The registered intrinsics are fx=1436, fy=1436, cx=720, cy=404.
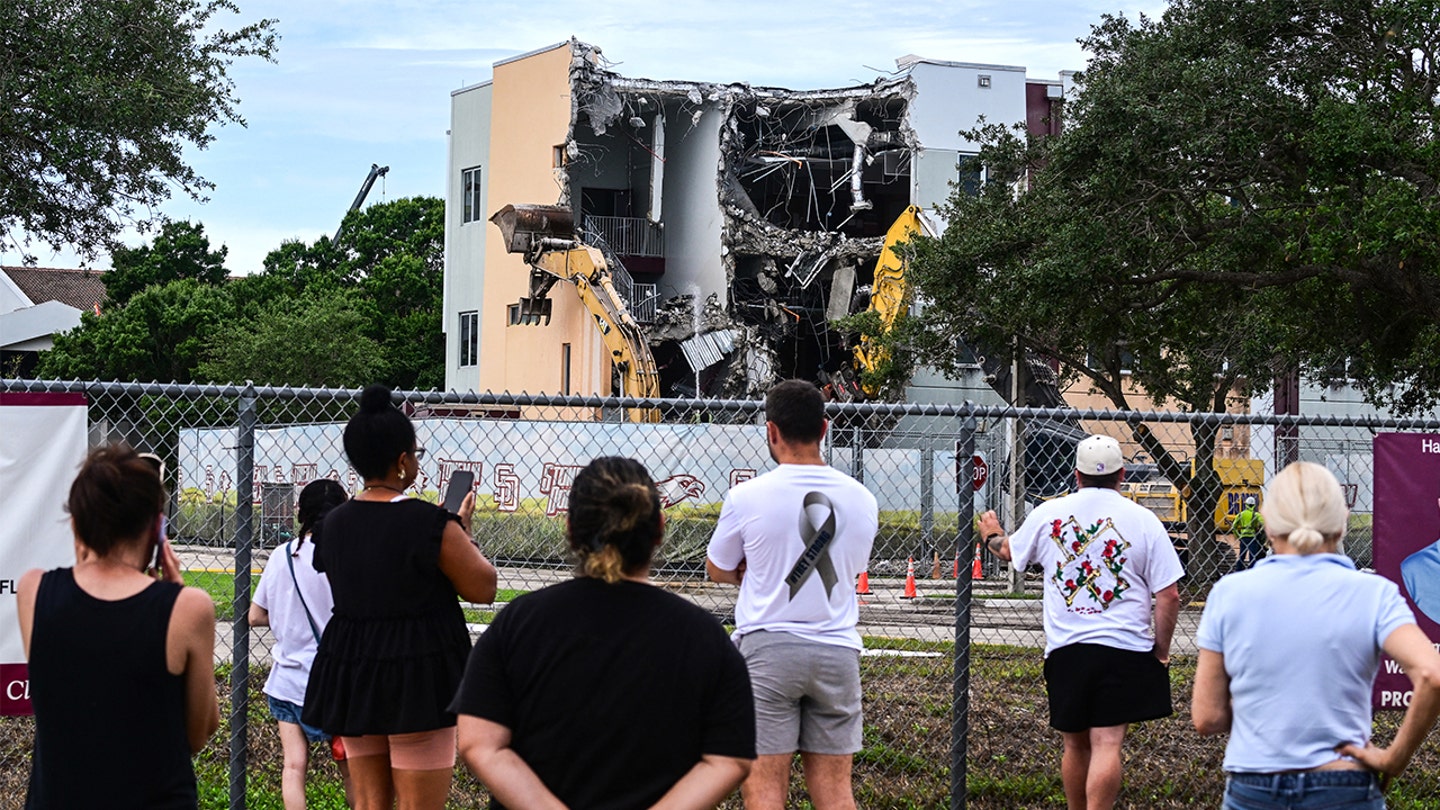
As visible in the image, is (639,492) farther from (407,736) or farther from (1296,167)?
Result: (1296,167)

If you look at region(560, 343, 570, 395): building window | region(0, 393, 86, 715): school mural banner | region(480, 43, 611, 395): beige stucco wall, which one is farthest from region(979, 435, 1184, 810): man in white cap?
region(560, 343, 570, 395): building window

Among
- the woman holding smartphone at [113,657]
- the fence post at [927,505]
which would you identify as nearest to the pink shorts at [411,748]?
the woman holding smartphone at [113,657]

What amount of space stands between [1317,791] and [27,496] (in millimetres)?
4871

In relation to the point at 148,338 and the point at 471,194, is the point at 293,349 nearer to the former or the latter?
the point at 148,338

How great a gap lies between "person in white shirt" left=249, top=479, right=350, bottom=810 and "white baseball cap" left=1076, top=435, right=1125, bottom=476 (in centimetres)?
308

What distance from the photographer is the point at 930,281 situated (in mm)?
21344

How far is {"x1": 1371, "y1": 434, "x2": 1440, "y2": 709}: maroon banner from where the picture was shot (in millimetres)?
6766

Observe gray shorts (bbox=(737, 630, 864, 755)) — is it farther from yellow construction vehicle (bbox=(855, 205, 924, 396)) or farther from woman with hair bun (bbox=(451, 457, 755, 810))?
yellow construction vehicle (bbox=(855, 205, 924, 396))

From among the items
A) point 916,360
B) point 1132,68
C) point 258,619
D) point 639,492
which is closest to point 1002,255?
point 1132,68

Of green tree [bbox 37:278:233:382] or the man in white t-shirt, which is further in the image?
green tree [bbox 37:278:233:382]

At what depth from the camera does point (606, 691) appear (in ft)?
10.2

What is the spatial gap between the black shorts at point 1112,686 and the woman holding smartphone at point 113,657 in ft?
11.8

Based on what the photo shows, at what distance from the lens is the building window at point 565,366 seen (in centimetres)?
3731

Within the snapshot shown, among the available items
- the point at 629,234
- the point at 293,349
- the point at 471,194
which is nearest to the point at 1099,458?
the point at 629,234
